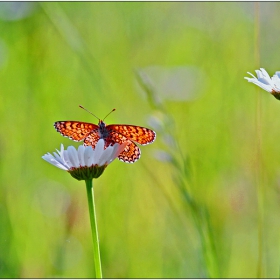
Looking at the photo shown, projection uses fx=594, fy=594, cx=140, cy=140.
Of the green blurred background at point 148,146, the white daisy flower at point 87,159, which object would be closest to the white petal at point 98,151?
the white daisy flower at point 87,159

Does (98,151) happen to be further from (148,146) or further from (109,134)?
(148,146)

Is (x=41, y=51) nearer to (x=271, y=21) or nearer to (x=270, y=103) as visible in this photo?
(x=270, y=103)

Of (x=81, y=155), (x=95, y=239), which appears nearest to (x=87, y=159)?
(x=81, y=155)

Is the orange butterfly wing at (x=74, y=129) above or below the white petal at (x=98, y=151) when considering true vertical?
above

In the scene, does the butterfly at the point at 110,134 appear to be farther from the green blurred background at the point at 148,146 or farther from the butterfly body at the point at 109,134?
the green blurred background at the point at 148,146

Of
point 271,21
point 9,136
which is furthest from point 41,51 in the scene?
point 271,21

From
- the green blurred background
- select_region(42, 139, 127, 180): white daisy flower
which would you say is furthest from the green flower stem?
the green blurred background
